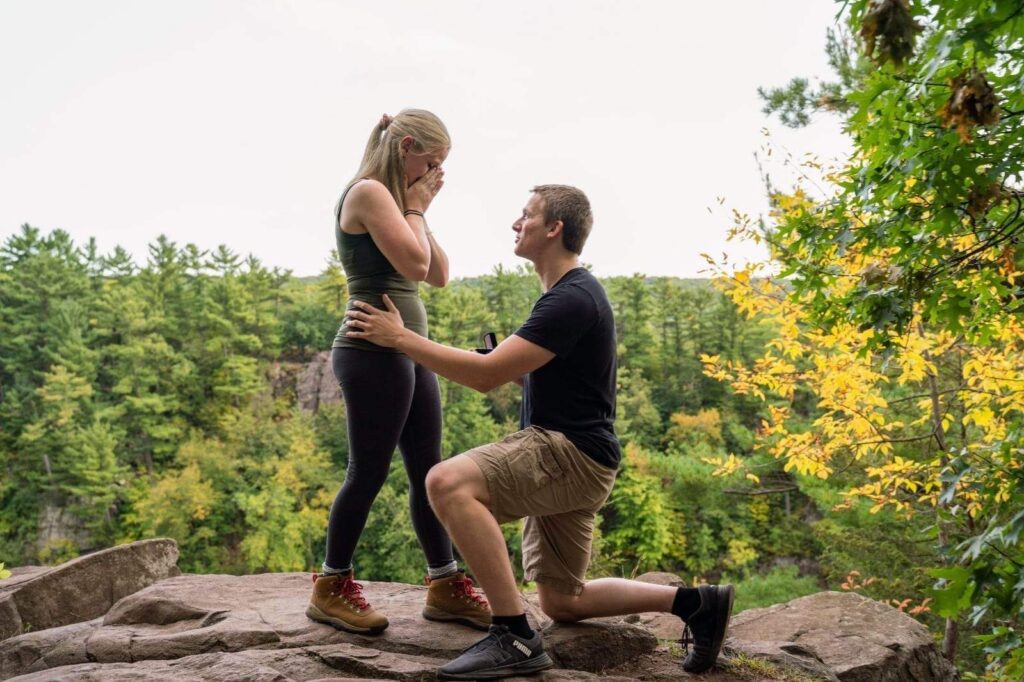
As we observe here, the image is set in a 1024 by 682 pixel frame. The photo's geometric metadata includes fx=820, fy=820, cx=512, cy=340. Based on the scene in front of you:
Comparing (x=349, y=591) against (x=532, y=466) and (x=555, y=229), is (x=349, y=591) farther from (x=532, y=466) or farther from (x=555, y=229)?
(x=555, y=229)

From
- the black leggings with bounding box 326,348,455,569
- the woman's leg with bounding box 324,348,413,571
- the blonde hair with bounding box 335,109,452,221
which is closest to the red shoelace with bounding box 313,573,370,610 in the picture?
the black leggings with bounding box 326,348,455,569

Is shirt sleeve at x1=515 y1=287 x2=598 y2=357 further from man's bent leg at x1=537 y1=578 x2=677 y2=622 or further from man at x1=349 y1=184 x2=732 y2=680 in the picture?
man's bent leg at x1=537 y1=578 x2=677 y2=622

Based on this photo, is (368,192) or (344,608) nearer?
(368,192)

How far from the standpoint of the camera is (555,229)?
335 centimetres

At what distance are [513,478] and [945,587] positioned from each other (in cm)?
155

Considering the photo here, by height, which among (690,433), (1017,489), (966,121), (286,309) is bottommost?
(690,433)

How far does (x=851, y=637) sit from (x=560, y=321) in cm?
304

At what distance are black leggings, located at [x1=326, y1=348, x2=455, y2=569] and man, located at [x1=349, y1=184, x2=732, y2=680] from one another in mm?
196

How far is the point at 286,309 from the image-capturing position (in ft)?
172

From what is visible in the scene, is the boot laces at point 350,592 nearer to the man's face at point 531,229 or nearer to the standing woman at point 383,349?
the standing woman at point 383,349

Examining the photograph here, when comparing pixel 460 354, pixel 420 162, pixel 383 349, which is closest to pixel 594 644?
pixel 460 354

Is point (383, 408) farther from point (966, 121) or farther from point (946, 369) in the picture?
point (946, 369)

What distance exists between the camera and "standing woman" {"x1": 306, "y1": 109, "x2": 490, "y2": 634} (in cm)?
332

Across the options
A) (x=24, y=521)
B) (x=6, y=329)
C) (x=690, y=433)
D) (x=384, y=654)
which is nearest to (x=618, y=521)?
(x=690, y=433)
